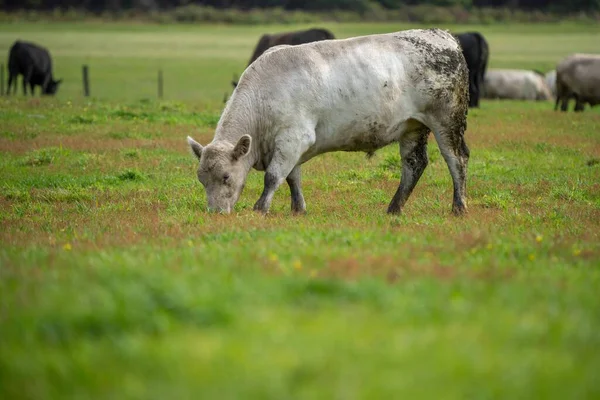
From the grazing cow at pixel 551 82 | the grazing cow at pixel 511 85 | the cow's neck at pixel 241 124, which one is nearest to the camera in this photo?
the cow's neck at pixel 241 124

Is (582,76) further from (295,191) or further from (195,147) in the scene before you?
(195,147)

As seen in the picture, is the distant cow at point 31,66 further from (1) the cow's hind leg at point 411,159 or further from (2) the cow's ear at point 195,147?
(1) the cow's hind leg at point 411,159

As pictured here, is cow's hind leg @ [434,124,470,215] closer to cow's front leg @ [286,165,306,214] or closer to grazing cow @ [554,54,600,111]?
cow's front leg @ [286,165,306,214]

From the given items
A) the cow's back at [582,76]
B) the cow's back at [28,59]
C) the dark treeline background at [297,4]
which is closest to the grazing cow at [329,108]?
the cow's back at [582,76]

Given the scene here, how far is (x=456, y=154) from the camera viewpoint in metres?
13.1

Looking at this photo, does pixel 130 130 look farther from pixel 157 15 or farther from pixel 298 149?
pixel 157 15

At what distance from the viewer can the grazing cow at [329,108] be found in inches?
474

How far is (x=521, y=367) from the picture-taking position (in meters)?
4.94

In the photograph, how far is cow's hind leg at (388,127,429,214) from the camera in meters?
13.2

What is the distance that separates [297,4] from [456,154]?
3345 inches

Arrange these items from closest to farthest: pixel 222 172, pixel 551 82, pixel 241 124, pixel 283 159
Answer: pixel 222 172
pixel 283 159
pixel 241 124
pixel 551 82

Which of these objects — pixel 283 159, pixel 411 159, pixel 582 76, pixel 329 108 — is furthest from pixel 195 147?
pixel 582 76

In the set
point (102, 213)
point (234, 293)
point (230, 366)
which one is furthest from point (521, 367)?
point (102, 213)

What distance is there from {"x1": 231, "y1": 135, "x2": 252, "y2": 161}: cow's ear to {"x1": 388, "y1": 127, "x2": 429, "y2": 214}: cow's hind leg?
7.87 ft
